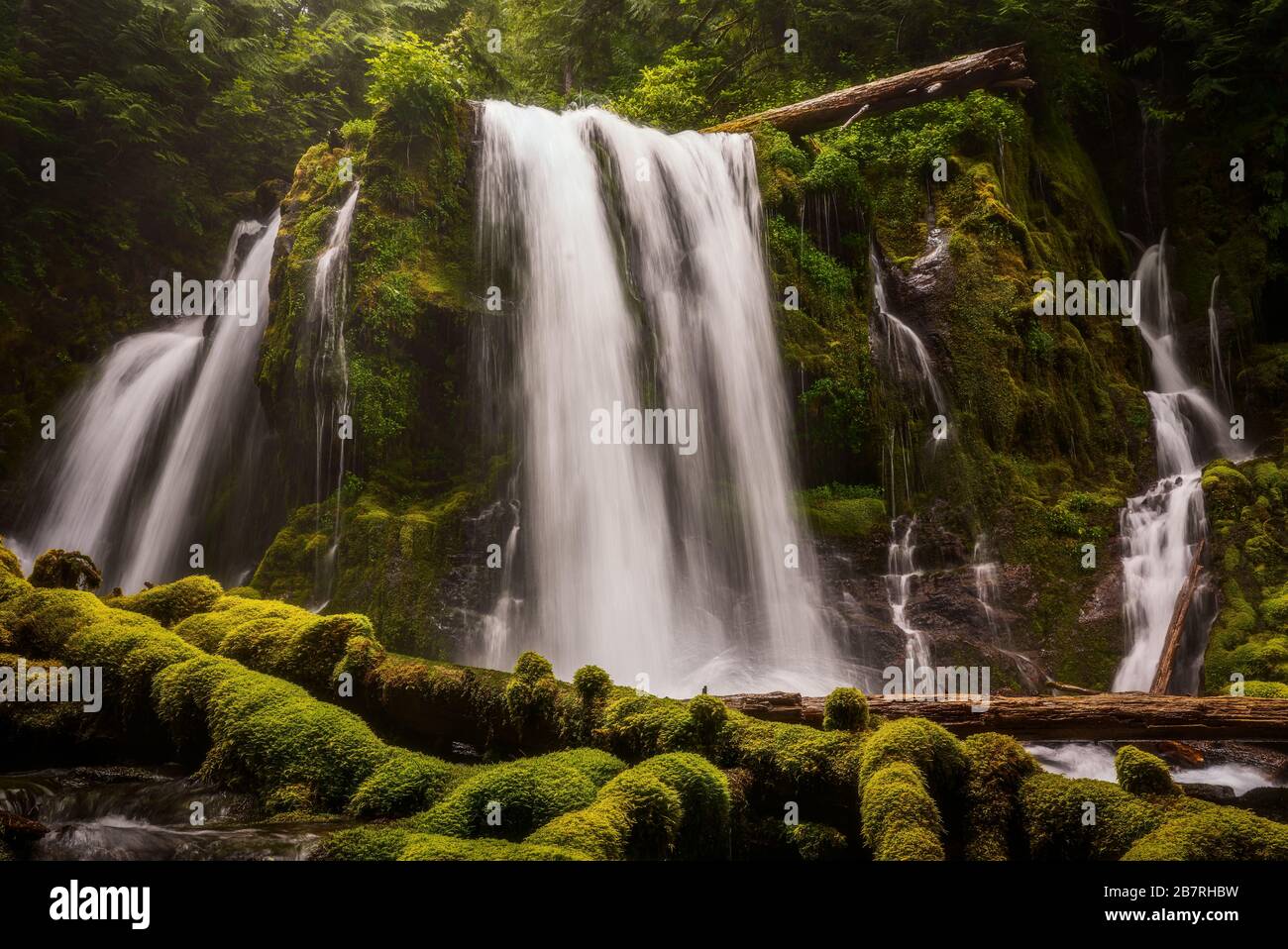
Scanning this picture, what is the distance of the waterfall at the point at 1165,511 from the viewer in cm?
894

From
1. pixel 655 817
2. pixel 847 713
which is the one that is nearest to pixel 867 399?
pixel 847 713

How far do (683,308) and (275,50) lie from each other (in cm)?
1269

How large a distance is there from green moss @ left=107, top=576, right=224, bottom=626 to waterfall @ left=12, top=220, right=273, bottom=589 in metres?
4.37

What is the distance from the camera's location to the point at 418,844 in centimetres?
316

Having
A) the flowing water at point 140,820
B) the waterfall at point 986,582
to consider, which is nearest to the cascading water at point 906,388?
the waterfall at point 986,582

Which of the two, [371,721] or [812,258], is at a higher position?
[812,258]

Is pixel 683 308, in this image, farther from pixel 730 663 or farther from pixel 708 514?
pixel 730 663

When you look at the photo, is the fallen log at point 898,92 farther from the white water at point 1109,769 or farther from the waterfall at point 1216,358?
the white water at point 1109,769

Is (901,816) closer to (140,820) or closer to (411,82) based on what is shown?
(140,820)

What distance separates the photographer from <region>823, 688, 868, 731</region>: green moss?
4215 millimetres

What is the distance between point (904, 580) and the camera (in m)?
9.80

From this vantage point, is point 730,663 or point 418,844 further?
point 730,663

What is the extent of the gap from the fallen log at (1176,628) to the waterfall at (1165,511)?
133 mm
